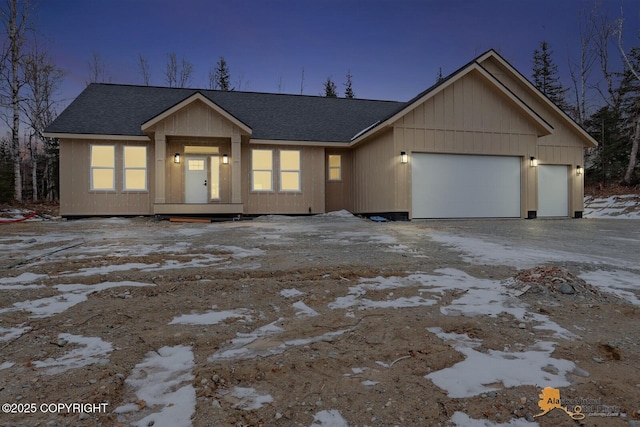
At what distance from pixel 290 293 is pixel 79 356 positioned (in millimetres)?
1570

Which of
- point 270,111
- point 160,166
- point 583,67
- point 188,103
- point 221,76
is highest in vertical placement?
point 221,76

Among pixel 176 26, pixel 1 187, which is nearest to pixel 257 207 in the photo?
pixel 1 187

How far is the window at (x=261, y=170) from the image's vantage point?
13.2 m

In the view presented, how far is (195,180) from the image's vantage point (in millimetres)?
12828

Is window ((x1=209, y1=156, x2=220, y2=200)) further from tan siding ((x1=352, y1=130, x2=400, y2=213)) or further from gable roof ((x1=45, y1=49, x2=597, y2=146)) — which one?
tan siding ((x1=352, y1=130, x2=400, y2=213))

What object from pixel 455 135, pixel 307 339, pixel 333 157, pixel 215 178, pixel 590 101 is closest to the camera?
pixel 307 339

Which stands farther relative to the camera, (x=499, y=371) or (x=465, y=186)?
(x=465, y=186)

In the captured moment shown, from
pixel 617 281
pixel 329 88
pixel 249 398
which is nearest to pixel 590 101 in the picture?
pixel 329 88

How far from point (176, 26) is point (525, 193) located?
83.8ft

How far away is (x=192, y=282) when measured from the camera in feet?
10.8

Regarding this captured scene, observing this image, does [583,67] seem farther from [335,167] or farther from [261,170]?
[261,170]

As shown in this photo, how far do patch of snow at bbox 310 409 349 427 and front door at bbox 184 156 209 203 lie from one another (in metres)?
12.2

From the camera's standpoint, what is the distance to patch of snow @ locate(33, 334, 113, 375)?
5.88 ft

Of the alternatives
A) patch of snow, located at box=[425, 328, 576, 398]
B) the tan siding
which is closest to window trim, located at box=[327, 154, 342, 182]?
the tan siding
